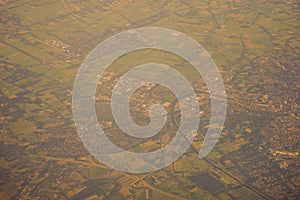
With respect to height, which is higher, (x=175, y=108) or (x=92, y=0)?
(x=92, y=0)

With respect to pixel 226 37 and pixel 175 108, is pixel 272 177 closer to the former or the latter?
pixel 175 108

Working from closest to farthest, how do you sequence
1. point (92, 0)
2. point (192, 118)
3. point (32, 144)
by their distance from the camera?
point (32, 144) < point (192, 118) < point (92, 0)

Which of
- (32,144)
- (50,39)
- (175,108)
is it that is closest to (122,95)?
(175,108)

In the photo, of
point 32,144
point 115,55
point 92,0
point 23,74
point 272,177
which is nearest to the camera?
point 272,177

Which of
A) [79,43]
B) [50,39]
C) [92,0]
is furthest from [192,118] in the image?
[92,0]

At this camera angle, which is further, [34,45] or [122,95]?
[34,45]

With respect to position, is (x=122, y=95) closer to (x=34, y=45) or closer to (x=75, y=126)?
(x=75, y=126)
